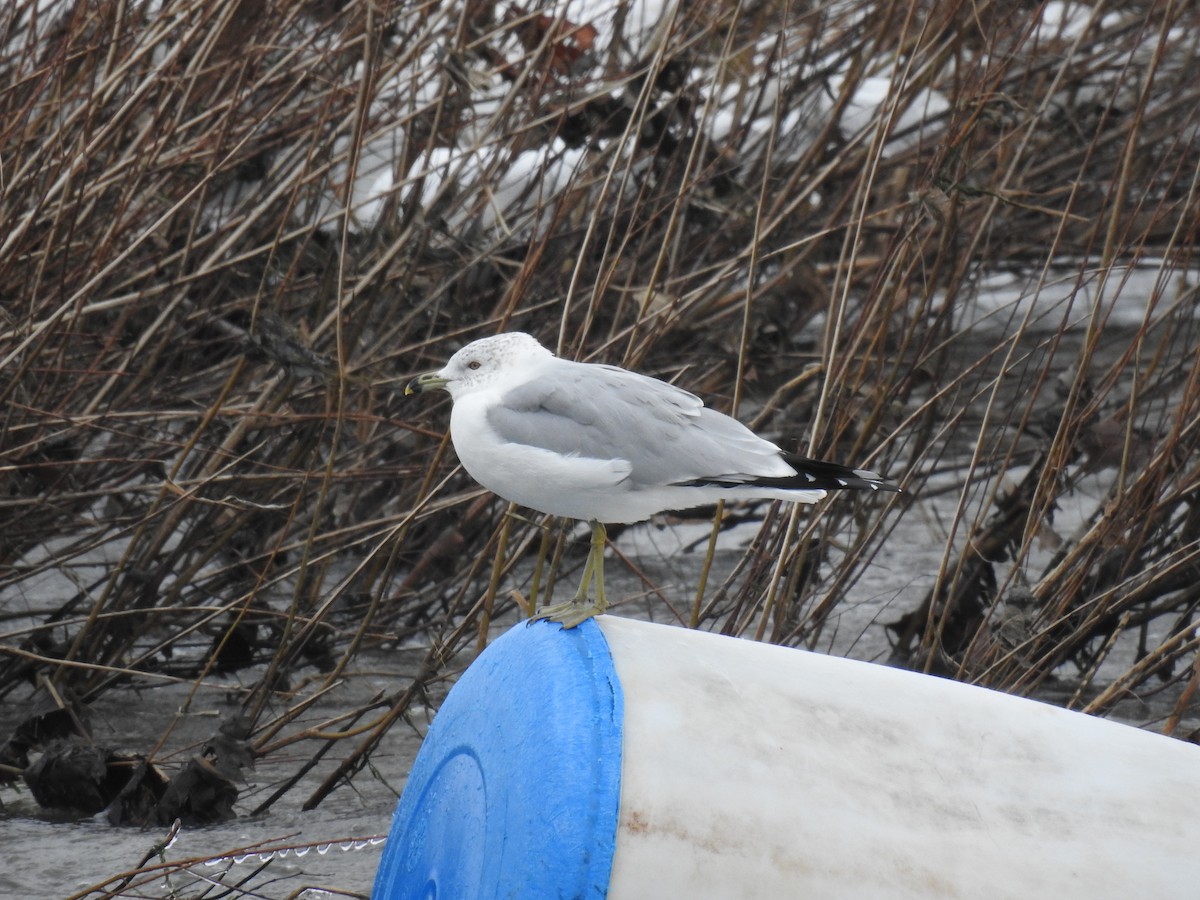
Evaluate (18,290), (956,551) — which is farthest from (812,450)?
(18,290)

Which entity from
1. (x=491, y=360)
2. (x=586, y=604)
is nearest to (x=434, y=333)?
(x=491, y=360)

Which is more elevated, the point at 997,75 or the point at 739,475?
the point at 997,75

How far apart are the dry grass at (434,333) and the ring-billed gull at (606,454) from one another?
578 millimetres

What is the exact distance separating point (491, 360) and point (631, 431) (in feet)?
0.87

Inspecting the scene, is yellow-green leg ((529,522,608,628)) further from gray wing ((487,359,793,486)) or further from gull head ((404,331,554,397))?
gull head ((404,331,554,397))

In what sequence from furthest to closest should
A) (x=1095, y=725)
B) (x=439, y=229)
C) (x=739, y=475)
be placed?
(x=439, y=229), (x=739, y=475), (x=1095, y=725)

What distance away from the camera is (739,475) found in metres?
2.07

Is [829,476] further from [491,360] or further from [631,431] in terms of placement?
[491,360]

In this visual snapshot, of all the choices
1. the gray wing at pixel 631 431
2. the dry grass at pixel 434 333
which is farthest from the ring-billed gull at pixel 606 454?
the dry grass at pixel 434 333

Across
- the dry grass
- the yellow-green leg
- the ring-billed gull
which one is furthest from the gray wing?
the dry grass

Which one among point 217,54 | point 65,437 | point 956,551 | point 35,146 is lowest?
point 956,551

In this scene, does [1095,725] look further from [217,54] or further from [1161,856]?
[217,54]

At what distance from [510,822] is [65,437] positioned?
2.04 metres

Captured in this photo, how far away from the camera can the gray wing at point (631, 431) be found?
6.80ft
